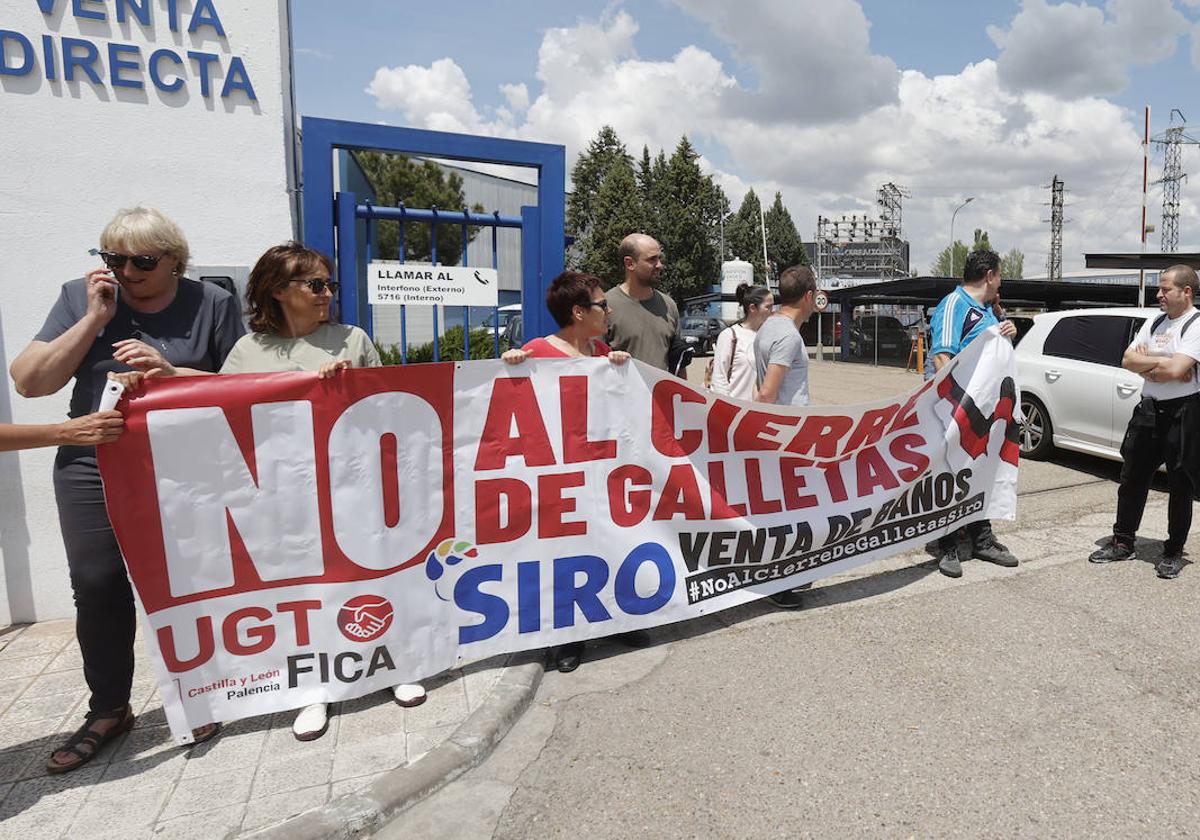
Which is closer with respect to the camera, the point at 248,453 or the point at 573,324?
the point at 248,453

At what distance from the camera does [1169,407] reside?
4562 millimetres

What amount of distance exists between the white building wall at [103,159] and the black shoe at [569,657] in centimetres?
265

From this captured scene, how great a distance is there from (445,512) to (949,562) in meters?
3.27

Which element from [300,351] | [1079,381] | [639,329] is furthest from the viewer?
[1079,381]

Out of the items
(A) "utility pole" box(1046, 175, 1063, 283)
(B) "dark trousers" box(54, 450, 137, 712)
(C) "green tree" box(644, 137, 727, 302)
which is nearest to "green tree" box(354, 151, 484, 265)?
(B) "dark trousers" box(54, 450, 137, 712)

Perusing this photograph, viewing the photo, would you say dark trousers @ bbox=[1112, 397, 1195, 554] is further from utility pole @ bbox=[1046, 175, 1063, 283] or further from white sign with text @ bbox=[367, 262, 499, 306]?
utility pole @ bbox=[1046, 175, 1063, 283]

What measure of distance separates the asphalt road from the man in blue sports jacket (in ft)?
1.05

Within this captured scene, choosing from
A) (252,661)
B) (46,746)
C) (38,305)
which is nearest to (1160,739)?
(252,661)

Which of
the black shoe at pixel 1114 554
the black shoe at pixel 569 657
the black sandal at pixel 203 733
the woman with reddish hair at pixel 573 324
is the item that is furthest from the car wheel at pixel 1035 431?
the black sandal at pixel 203 733

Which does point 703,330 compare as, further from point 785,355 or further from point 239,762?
point 239,762

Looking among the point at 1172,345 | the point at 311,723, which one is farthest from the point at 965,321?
the point at 311,723

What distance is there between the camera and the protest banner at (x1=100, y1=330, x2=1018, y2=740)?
2.86m

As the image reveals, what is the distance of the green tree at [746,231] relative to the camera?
206 ft

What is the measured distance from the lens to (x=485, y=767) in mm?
2865
